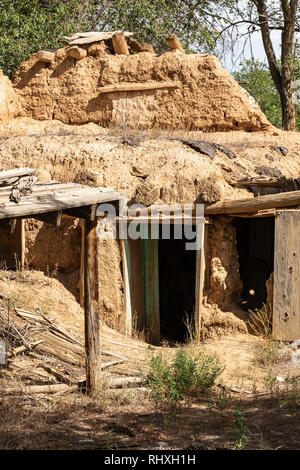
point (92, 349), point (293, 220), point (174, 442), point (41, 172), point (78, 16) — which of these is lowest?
point (174, 442)

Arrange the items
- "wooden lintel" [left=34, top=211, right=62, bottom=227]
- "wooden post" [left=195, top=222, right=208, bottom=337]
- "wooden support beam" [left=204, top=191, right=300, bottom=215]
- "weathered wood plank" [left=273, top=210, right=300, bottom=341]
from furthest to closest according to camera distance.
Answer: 1. "wooden post" [left=195, top=222, right=208, bottom=337]
2. "wooden support beam" [left=204, top=191, right=300, bottom=215]
3. "weathered wood plank" [left=273, top=210, right=300, bottom=341]
4. "wooden lintel" [left=34, top=211, right=62, bottom=227]

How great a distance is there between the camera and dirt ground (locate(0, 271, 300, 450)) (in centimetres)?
580

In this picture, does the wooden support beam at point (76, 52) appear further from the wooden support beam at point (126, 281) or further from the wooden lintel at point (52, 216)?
the wooden lintel at point (52, 216)

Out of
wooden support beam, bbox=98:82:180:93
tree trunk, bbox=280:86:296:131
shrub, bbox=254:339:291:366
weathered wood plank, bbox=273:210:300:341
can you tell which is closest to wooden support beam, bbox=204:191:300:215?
weathered wood plank, bbox=273:210:300:341

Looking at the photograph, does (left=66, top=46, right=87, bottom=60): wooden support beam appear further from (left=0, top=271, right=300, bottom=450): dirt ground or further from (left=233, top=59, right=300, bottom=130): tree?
(left=233, top=59, right=300, bottom=130): tree

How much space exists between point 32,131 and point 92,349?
A: 21.3 feet

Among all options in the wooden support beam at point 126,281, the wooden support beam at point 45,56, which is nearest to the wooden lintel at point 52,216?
the wooden support beam at point 126,281

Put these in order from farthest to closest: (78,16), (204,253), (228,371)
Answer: (78,16) → (204,253) → (228,371)

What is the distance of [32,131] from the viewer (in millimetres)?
12477

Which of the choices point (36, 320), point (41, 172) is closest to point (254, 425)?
point (36, 320)

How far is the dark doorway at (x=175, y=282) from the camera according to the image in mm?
12172

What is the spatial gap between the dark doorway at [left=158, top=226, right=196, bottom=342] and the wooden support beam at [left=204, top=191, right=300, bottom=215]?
258cm
